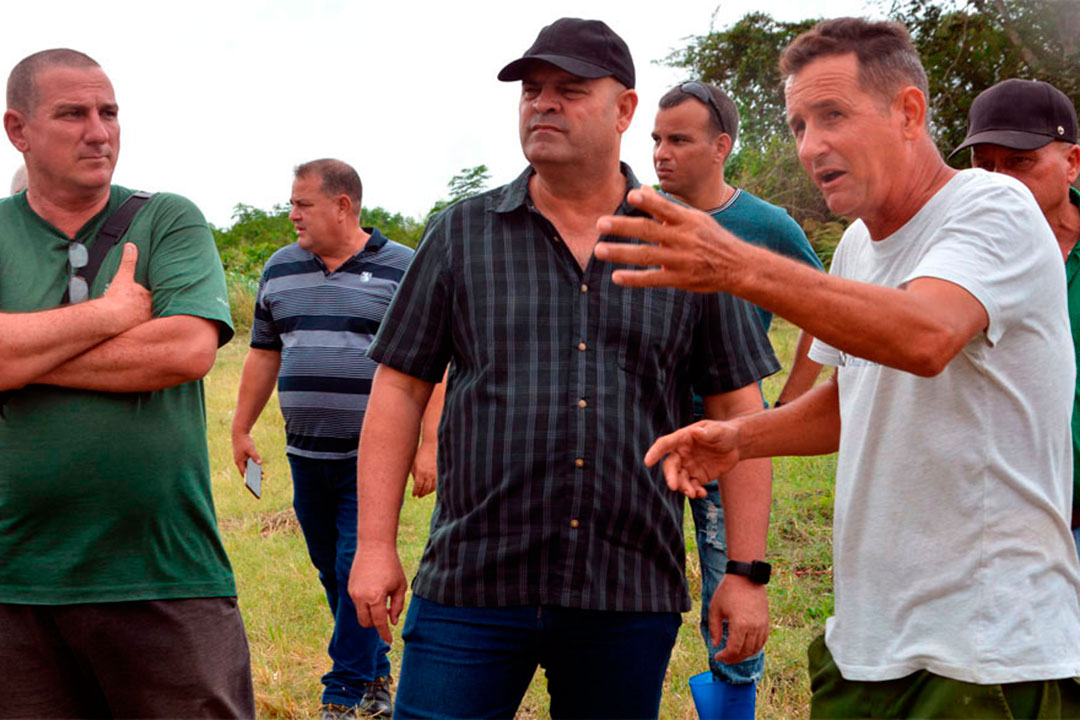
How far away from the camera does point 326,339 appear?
16.2 ft

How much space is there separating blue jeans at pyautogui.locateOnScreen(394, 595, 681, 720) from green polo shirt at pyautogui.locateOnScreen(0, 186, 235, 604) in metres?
0.73

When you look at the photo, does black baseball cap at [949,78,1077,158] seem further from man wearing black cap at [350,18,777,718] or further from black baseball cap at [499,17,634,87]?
black baseball cap at [499,17,634,87]

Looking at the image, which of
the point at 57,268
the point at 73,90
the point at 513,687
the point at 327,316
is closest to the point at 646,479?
the point at 513,687

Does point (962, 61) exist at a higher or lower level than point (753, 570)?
higher

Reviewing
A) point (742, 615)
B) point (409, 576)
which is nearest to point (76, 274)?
point (742, 615)

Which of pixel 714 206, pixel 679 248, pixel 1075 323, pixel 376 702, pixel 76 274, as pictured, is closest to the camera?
pixel 679 248

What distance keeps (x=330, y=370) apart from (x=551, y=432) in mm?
2411

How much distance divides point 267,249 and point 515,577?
22.4m

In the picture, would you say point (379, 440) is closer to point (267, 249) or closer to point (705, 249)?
point (705, 249)

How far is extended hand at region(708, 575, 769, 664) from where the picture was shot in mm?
2855

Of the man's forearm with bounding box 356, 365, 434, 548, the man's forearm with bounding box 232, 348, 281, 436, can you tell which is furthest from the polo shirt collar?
the man's forearm with bounding box 232, 348, 281, 436

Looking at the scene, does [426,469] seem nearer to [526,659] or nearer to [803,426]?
[526,659]

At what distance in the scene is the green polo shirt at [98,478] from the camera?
2914 mm

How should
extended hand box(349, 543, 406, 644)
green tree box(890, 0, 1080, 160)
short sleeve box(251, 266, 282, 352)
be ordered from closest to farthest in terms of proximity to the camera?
extended hand box(349, 543, 406, 644), short sleeve box(251, 266, 282, 352), green tree box(890, 0, 1080, 160)
